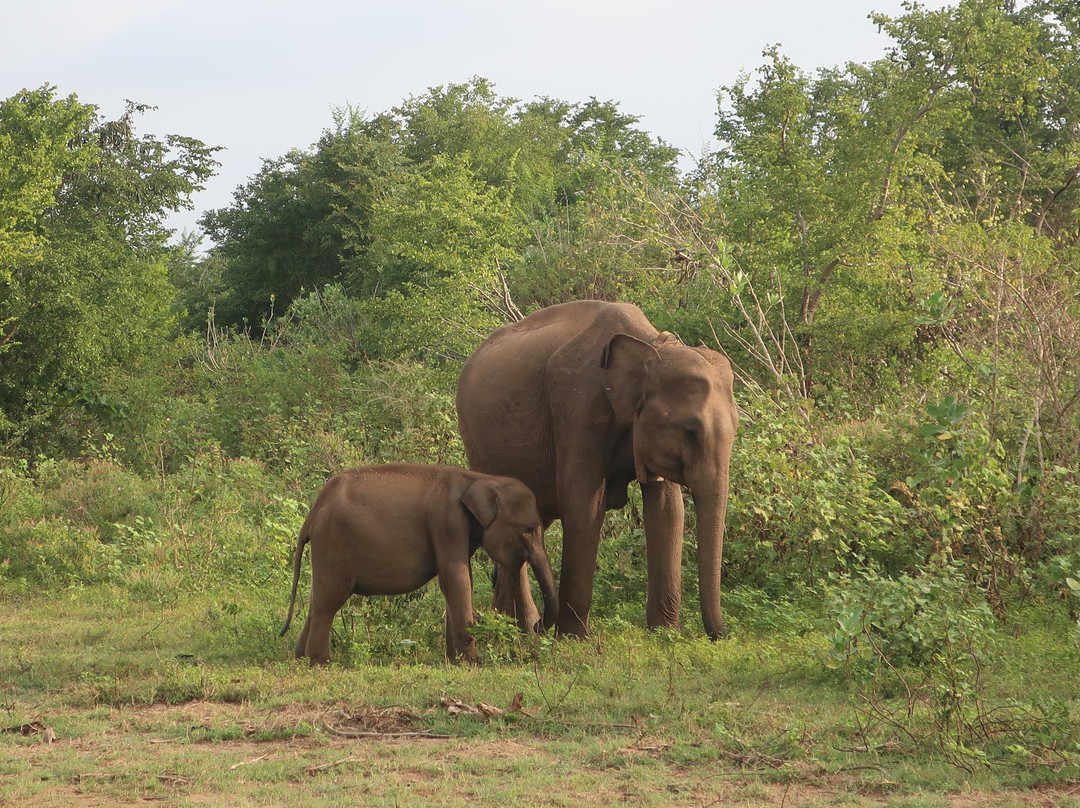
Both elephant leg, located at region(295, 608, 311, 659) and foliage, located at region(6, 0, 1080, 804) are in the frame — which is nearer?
foliage, located at region(6, 0, 1080, 804)

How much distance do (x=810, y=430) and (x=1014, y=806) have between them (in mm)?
5869

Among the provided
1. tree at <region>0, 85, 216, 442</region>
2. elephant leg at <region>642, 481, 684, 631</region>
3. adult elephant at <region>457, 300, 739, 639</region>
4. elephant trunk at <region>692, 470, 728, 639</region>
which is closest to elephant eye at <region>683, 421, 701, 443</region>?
adult elephant at <region>457, 300, 739, 639</region>

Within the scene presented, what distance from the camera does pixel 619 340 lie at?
802cm

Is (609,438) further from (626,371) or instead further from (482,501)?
(482,501)

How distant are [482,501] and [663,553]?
1.35 meters

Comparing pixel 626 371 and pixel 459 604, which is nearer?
pixel 459 604

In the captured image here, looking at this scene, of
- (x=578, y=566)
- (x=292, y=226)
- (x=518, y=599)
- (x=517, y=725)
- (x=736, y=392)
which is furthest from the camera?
(x=292, y=226)

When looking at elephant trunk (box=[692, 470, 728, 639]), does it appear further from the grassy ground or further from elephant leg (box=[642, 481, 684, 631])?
elephant leg (box=[642, 481, 684, 631])

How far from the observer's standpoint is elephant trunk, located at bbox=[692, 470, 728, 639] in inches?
299

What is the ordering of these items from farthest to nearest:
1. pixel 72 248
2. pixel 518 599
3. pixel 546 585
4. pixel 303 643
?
pixel 72 248 < pixel 518 599 < pixel 303 643 < pixel 546 585

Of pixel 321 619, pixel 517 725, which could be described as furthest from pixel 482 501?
pixel 517 725

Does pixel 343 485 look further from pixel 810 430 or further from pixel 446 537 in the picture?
pixel 810 430

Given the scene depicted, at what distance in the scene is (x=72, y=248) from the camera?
58.8ft

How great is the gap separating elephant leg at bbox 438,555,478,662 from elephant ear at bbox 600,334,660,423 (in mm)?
1371
